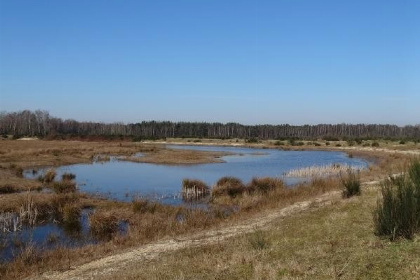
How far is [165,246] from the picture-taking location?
13219 mm

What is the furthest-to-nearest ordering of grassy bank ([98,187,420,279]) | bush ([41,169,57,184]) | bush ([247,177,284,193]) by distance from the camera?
bush ([41,169,57,184])
bush ([247,177,284,193])
grassy bank ([98,187,420,279])

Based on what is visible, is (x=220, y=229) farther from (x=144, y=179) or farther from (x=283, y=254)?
(x=144, y=179)

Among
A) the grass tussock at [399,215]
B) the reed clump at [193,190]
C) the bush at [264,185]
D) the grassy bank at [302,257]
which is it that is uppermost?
the grass tussock at [399,215]

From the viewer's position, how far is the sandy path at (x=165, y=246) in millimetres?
11031

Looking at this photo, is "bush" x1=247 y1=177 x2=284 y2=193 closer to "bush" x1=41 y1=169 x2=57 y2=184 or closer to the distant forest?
"bush" x1=41 y1=169 x2=57 y2=184

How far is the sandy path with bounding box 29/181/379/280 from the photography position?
1103 centimetres

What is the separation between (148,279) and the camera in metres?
8.84

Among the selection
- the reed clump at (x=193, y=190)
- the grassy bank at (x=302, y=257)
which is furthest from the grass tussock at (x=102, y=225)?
the reed clump at (x=193, y=190)

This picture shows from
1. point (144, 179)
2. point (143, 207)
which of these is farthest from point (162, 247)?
point (144, 179)

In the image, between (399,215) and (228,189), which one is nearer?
(399,215)

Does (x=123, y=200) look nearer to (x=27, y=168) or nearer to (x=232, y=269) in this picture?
(x=232, y=269)

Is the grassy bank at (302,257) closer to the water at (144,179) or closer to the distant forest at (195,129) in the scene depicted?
the water at (144,179)

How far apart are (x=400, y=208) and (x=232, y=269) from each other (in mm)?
4041

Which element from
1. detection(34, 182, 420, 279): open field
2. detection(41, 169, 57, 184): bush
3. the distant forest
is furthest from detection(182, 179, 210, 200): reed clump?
the distant forest
